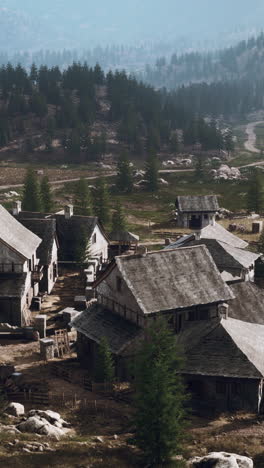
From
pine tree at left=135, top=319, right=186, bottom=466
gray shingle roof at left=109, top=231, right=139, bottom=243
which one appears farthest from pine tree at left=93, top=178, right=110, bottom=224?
pine tree at left=135, top=319, right=186, bottom=466

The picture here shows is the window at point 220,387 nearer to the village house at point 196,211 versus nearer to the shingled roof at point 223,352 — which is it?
the shingled roof at point 223,352

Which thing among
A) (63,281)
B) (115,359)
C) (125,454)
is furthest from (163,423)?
(63,281)

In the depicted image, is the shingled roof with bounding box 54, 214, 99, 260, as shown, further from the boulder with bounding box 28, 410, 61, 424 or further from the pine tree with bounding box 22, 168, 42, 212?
the boulder with bounding box 28, 410, 61, 424

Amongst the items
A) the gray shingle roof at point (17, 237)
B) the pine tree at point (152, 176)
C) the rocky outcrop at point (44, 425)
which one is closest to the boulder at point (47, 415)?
the rocky outcrop at point (44, 425)

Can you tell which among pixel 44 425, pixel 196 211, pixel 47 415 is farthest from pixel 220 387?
pixel 196 211

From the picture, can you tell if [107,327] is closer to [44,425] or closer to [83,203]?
[44,425]

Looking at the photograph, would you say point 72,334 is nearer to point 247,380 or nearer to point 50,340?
point 50,340
